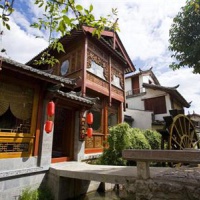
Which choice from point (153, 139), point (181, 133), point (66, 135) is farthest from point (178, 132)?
point (66, 135)

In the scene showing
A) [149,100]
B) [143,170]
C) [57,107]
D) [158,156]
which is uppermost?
[149,100]

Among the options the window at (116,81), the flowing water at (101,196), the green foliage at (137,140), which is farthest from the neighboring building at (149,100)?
the flowing water at (101,196)

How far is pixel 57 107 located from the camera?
820 cm

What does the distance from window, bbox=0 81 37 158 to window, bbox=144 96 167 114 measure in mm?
17363

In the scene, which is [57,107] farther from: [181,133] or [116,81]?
[181,133]

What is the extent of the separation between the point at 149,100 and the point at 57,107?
16080mm

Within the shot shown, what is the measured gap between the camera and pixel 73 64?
Answer: 10.7m

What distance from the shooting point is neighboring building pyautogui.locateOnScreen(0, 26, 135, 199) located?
210 inches

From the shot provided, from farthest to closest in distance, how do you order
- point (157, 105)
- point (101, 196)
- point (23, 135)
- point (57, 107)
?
point (157, 105)
point (57, 107)
point (101, 196)
point (23, 135)

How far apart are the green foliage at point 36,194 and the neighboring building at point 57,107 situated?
6.8 inches

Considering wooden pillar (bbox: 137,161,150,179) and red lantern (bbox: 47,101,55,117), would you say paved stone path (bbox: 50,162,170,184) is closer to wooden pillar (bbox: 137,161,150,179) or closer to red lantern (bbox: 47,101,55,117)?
Answer: wooden pillar (bbox: 137,161,150,179)

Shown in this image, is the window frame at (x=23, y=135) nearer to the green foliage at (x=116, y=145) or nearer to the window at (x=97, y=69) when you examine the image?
the green foliage at (x=116, y=145)

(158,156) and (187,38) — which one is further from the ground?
(187,38)

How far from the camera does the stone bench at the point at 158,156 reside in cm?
298
